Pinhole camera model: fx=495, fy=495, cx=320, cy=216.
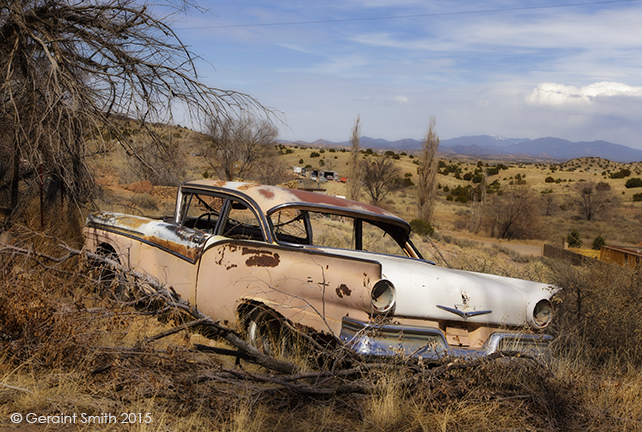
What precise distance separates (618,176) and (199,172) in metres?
47.5

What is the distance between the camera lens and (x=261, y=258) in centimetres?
380

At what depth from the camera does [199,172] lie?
34969mm

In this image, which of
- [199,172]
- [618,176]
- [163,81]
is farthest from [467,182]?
[163,81]

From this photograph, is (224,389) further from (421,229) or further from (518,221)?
(518,221)

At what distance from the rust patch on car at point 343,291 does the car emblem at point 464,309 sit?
744 millimetres

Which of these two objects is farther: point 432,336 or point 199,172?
point 199,172

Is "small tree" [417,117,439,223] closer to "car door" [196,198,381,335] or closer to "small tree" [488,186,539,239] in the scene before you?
"small tree" [488,186,539,239]

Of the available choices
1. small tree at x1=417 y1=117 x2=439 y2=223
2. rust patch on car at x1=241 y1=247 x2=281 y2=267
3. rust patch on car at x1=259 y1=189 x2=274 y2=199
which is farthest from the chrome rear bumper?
small tree at x1=417 y1=117 x2=439 y2=223

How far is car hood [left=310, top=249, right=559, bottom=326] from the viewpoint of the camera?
3.59 m

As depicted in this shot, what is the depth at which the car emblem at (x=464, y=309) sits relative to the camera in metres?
3.70

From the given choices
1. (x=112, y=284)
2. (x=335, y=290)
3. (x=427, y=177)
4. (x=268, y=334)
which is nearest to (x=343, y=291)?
(x=335, y=290)

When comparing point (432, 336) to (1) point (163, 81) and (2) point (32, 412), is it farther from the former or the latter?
(1) point (163, 81)

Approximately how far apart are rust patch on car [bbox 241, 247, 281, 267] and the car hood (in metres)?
0.81

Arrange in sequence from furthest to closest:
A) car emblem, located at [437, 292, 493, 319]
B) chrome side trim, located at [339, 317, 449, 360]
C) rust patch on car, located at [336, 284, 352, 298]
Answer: car emblem, located at [437, 292, 493, 319]
rust patch on car, located at [336, 284, 352, 298]
chrome side trim, located at [339, 317, 449, 360]
